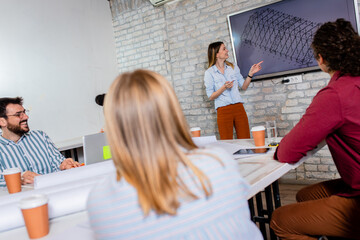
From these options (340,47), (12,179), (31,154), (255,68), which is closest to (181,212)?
(340,47)

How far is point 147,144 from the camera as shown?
754 mm

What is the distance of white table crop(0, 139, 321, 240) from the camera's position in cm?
106

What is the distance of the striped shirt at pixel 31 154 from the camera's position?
7.59 ft

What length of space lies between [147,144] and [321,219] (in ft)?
3.16

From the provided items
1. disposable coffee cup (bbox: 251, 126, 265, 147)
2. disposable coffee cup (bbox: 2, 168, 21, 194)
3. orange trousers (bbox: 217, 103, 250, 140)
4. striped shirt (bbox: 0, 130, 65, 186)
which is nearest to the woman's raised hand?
orange trousers (bbox: 217, 103, 250, 140)

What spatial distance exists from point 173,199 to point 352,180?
0.97 m

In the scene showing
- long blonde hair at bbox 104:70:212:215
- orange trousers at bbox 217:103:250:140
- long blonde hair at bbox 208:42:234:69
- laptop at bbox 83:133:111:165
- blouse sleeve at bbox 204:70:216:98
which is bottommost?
orange trousers at bbox 217:103:250:140

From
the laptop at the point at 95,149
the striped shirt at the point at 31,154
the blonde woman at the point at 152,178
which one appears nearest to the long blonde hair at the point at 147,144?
the blonde woman at the point at 152,178

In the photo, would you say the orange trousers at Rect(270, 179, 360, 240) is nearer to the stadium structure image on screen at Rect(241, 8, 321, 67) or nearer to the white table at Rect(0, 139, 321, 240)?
the white table at Rect(0, 139, 321, 240)

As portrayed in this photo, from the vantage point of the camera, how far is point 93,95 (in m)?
4.73

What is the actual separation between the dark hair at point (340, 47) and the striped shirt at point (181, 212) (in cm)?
86

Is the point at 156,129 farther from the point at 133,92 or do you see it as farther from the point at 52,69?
the point at 52,69

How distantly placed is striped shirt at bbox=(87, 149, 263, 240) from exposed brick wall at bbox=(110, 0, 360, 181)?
2934 millimetres

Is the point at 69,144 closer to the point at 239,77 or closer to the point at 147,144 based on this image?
the point at 239,77
